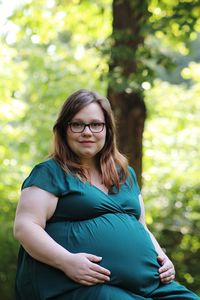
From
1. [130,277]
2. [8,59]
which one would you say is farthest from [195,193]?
[130,277]

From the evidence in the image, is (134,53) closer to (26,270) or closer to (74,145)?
(74,145)

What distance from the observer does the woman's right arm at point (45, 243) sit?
8.72 feet

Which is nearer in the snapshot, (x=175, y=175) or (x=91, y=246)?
(x=91, y=246)

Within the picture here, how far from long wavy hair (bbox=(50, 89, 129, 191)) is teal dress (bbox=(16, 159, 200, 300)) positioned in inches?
3.0

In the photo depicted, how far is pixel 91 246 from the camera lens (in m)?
2.74

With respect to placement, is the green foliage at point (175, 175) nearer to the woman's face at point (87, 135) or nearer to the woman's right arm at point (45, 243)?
the woman's face at point (87, 135)

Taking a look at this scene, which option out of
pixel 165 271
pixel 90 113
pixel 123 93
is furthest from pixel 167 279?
pixel 123 93

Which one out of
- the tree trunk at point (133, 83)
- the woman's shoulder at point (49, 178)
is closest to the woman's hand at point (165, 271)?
the woman's shoulder at point (49, 178)

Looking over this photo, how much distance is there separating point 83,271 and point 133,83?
2.82 metres

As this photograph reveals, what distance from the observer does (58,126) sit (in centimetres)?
301

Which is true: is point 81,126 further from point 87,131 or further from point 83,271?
point 83,271

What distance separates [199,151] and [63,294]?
18.5 ft

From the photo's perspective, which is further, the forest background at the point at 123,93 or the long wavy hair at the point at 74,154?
the forest background at the point at 123,93

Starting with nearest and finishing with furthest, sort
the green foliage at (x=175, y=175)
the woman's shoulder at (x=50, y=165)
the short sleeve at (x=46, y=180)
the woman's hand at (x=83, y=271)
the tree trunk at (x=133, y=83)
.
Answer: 1. the woman's hand at (x=83, y=271)
2. the short sleeve at (x=46, y=180)
3. the woman's shoulder at (x=50, y=165)
4. the tree trunk at (x=133, y=83)
5. the green foliage at (x=175, y=175)
